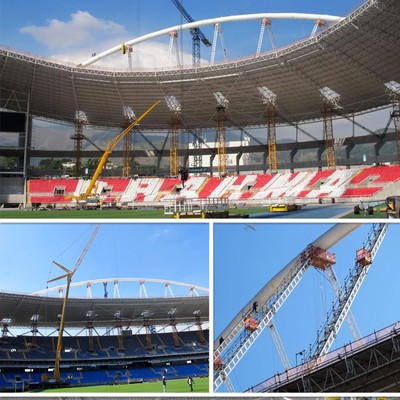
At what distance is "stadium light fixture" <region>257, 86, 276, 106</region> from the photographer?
47.0 metres

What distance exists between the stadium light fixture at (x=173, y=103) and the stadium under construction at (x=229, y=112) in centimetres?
16

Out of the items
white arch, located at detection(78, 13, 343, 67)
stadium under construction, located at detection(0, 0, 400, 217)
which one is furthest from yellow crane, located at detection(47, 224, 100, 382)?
white arch, located at detection(78, 13, 343, 67)

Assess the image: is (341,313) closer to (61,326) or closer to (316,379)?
(316,379)

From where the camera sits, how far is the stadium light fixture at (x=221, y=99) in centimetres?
4933

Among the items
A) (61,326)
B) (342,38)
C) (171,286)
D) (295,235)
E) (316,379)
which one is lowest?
(316,379)

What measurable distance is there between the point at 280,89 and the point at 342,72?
252 inches

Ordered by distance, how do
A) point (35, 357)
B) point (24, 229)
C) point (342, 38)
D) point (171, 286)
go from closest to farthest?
point (24, 229) → point (171, 286) → point (35, 357) → point (342, 38)

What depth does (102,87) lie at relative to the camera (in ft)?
158

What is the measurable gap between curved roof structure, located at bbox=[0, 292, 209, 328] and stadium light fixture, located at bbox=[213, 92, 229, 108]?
4058 cm

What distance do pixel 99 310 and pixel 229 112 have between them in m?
45.2

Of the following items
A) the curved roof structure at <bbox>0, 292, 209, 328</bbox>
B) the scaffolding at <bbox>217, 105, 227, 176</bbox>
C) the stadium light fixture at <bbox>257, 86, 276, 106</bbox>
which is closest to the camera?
the curved roof structure at <bbox>0, 292, 209, 328</bbox>

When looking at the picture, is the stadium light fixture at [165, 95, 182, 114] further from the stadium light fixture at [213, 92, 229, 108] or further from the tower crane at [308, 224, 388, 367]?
the tower crane at [308, 224, 388, 367]

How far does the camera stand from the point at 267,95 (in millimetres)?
48000

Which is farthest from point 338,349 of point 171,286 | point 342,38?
point 342,38
